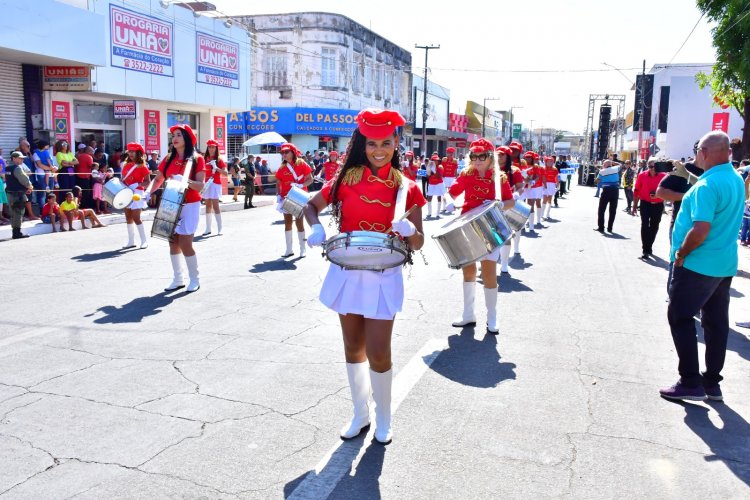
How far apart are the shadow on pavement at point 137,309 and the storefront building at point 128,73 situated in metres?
11.9

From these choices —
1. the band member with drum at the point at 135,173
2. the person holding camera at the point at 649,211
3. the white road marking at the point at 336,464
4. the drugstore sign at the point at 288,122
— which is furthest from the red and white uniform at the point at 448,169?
the drugstore sign at the point at 288,122

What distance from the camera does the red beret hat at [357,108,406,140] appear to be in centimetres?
399

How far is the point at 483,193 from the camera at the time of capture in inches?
269

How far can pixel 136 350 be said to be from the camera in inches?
234

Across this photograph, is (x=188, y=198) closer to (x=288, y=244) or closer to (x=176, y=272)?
(x=176, y=272)

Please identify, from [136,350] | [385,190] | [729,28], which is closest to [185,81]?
[729,28]

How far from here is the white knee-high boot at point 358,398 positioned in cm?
420

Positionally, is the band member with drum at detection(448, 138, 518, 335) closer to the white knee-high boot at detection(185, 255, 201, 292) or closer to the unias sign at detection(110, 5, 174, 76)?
the white knee-high boot at detection(185, 255, 201, 292)

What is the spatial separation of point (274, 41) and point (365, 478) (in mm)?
44094

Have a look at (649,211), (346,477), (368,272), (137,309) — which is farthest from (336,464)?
(649,211)

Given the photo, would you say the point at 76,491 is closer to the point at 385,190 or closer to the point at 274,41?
the point at 385,190

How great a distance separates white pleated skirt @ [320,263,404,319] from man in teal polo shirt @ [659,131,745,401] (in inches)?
90.7

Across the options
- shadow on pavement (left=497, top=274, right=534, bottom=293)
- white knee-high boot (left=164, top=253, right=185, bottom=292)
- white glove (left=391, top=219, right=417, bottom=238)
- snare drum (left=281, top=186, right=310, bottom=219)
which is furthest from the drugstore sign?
→ white glove (left=391, top=219, right=417, bottom=238)

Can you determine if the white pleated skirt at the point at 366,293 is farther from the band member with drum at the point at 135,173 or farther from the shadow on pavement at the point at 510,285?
the band member with drum at the point at 135,173
